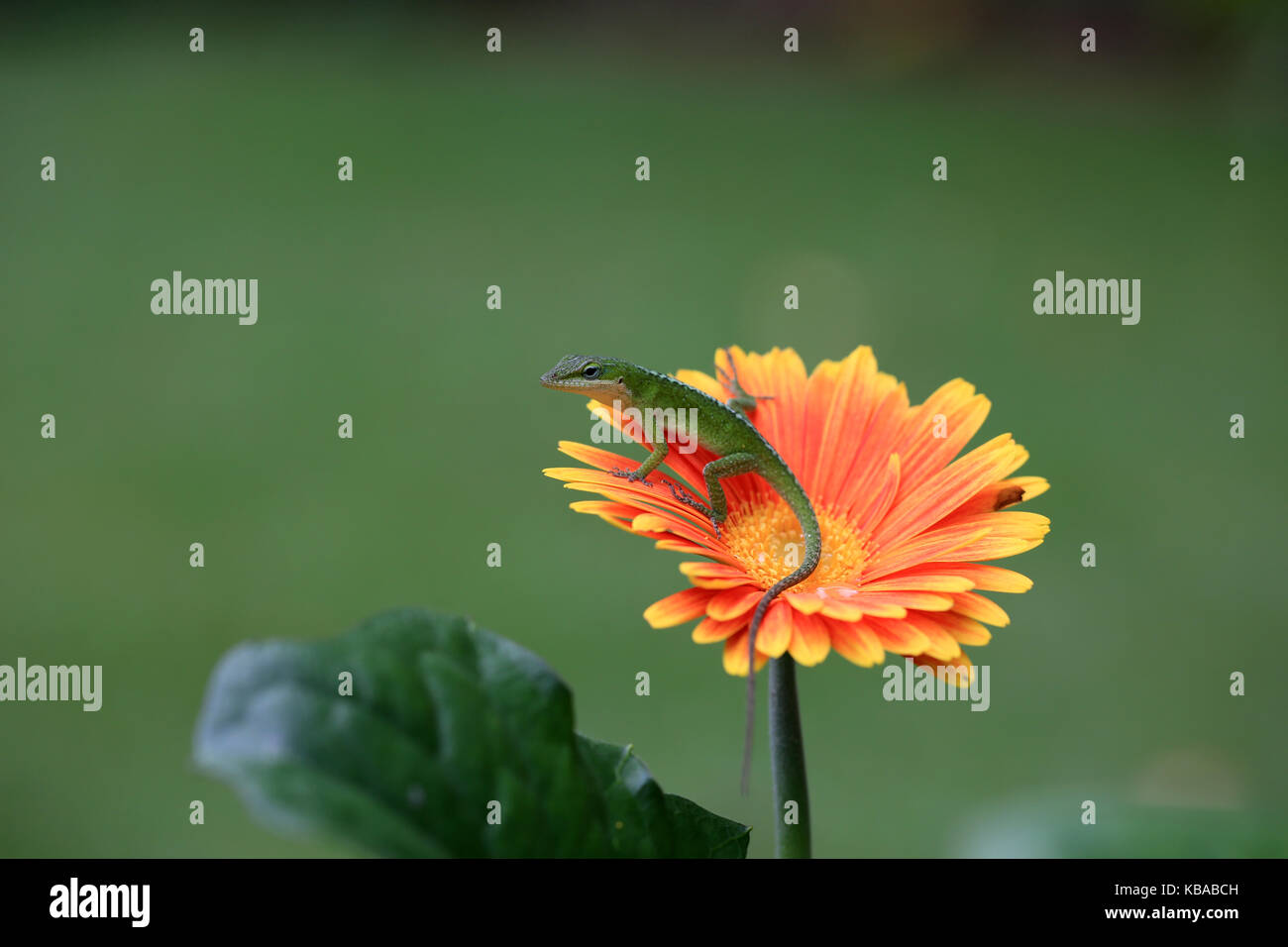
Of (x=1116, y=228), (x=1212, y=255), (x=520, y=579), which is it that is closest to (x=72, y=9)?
(x=520, y=579)

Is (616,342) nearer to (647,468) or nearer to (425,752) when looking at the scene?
(647,468)

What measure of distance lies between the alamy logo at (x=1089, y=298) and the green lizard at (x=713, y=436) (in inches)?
125

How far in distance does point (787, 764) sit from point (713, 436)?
15.1 inches

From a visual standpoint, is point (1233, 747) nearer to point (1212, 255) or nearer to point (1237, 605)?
point (1237, 605)

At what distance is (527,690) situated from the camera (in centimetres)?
61

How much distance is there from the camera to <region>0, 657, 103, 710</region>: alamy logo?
2436 mm

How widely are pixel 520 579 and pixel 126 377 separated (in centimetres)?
159

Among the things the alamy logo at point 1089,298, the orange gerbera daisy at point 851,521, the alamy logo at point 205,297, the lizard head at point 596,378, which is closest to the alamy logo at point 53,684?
the alamy logo at point 205,297

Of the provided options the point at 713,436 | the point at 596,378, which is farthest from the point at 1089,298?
the point at 713,436

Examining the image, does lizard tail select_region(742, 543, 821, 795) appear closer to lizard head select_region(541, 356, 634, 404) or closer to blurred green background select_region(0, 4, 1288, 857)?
lizard head select_region(541, 356, 634, 404)

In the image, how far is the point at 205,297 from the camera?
13.2ft

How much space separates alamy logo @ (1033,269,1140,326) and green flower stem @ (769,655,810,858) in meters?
3.58

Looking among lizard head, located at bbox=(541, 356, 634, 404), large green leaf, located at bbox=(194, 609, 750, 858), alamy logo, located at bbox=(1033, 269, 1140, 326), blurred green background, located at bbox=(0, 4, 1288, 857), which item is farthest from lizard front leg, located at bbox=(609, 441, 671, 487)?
alamy logo, located at bbox=(1033, 269, 1140, 326)

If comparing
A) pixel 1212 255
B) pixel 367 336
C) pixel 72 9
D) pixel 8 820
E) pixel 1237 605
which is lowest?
pixel 8 820
